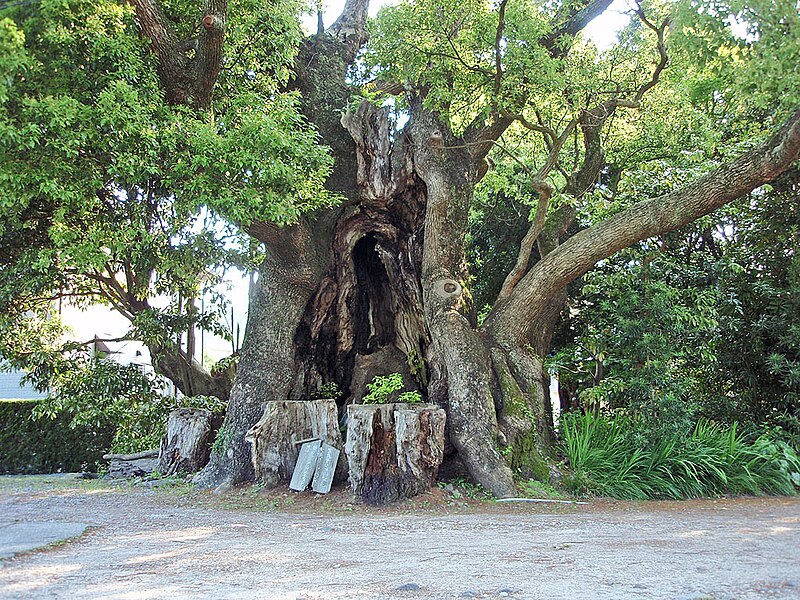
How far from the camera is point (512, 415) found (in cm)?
943

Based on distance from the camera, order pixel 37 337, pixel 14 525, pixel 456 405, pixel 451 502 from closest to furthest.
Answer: pixel 14 525 < pixel 451 502 < pixel 456 405 < pixel 37 337

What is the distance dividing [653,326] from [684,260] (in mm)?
2196

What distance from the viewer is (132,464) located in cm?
1197

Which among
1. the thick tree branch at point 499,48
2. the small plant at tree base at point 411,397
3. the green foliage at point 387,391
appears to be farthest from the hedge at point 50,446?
the thick tree branch at point 499,48

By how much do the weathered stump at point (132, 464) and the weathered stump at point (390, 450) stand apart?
15.4 ft

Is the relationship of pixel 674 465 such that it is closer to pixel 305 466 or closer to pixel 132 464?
pixel 305 466

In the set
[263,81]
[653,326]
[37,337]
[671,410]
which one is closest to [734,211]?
[653,326]

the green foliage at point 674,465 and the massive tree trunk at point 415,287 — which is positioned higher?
the massive tree trunk at point 415,287

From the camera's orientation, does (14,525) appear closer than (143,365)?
Yes

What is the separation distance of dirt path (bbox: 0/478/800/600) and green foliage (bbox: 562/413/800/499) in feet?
1.86

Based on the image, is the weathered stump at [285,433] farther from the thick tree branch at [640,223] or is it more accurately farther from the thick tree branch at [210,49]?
the thick tree branch at [210,49]

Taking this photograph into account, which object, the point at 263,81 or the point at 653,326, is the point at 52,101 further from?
the point at 653,326

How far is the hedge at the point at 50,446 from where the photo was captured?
13344mm

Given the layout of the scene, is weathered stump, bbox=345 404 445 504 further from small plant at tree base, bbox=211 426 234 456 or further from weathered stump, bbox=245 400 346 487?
small plant at tree base, bbox=211 426 234 456
